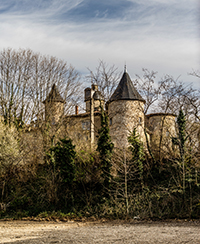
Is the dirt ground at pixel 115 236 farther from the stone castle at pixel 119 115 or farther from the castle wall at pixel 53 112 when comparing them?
the castle wall at pixel 53 112

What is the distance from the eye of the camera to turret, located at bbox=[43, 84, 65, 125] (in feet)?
78.9

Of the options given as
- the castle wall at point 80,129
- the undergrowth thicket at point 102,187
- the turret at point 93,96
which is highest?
the turret at point 93,96

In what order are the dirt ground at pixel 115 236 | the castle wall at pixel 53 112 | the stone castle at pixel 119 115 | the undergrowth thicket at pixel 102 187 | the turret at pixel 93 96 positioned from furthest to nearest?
1. the turret at pixel 93 96
2. the stone castle at pixel 119 115
3. the castle wall at pixel 53 112
4. the undergrowth thicket at pixel 102 187
5. the dirt ground at pixel 115 236

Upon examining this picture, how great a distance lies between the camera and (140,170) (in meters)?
15.9

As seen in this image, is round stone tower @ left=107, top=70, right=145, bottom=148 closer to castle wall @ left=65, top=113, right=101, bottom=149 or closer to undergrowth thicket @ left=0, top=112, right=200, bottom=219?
castle wall @ left=65, top=113, right=101, bottom=149

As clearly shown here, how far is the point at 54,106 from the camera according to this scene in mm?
24500

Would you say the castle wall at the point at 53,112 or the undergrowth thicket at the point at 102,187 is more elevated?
the castle wall at the point at 53,112

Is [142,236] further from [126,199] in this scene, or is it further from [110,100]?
[110,100]

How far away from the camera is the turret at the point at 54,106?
24.0 m

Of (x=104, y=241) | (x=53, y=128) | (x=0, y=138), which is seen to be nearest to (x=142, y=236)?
(x=104, y=241)

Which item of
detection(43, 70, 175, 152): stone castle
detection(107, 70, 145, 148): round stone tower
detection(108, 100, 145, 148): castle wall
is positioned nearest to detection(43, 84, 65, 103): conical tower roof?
detection(43, 70, 175, 152): stone castle

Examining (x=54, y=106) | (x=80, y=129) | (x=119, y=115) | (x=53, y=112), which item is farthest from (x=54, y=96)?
(x=119, y=115)

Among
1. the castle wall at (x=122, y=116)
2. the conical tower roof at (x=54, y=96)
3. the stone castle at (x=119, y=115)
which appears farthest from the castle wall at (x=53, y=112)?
the castle wall at (x=122, y=116)

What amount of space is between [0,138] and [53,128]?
576 cm
